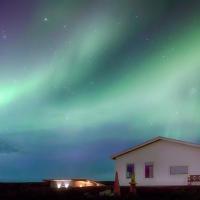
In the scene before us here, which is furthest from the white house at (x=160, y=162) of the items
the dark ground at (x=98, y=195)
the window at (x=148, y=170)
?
the dark ground at (x=98, y=195)

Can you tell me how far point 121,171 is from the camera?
170ft

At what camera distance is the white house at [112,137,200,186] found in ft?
156

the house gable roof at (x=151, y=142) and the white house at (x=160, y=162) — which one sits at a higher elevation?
the house gable roof at (x=151, y=142)

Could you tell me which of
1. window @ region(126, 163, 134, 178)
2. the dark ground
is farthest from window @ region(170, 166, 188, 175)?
the dark ground

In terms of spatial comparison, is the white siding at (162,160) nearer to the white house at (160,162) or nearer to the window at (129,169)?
the white house at (160,162)

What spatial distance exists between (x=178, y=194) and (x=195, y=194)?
3.96ft

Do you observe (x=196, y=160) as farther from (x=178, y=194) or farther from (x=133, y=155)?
(x=178, y=194)

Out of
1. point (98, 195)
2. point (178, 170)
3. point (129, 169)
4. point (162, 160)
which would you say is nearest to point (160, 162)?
point (162, 160)

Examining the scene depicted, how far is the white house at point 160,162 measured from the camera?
47.5 meters

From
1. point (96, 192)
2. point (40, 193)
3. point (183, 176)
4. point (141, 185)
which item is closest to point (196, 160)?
point (183, 176)

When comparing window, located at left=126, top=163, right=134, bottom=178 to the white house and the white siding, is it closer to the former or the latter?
the white house

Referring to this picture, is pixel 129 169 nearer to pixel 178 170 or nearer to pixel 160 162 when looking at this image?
pixel 160 162

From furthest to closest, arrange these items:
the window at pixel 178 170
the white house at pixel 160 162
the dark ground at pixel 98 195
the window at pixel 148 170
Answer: the window at pixel 148 170 < the window at pixel 178 170 < the white house at pixel 160 162 < the dark ground at pixel 98 195

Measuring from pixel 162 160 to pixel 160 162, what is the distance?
0.89 ft
